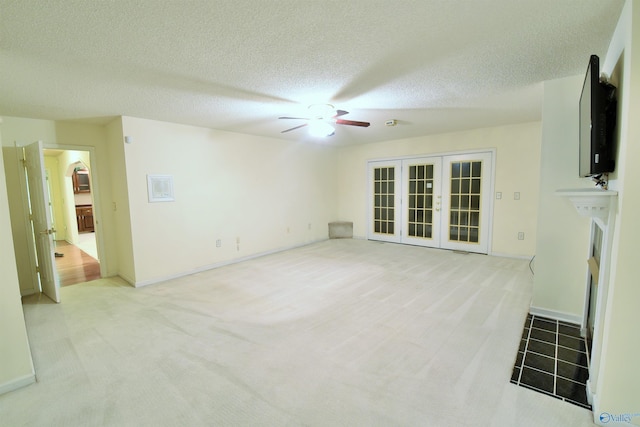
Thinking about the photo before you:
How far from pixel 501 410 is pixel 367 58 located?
2.63 metres

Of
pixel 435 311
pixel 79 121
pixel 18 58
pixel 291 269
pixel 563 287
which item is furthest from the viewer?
pixel 291 269

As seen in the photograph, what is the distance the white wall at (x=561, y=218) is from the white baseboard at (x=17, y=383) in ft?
15.0

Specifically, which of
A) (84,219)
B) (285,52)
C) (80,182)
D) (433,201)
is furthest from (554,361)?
(80,182)

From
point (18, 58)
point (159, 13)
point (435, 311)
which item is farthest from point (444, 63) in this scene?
point (18, 58)

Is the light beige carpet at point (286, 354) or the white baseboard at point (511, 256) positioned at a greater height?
the white baseboard at point (511, 256)

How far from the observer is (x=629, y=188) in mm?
1461

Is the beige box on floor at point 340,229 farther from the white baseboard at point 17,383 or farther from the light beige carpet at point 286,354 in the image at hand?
the white baseboard at point 17,383

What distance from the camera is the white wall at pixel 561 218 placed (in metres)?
2.67

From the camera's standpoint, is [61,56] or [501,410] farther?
[61,56]

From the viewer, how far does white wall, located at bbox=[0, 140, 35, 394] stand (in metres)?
1.98

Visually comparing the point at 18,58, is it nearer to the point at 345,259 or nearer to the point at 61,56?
the point at 61,56

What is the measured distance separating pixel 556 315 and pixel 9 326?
15.7ft

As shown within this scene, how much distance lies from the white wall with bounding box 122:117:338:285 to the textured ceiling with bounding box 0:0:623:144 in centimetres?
79

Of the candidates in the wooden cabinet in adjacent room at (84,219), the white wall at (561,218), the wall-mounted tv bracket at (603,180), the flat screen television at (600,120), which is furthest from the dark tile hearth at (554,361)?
the wooden cabinet in adjacent room at (84,219)
